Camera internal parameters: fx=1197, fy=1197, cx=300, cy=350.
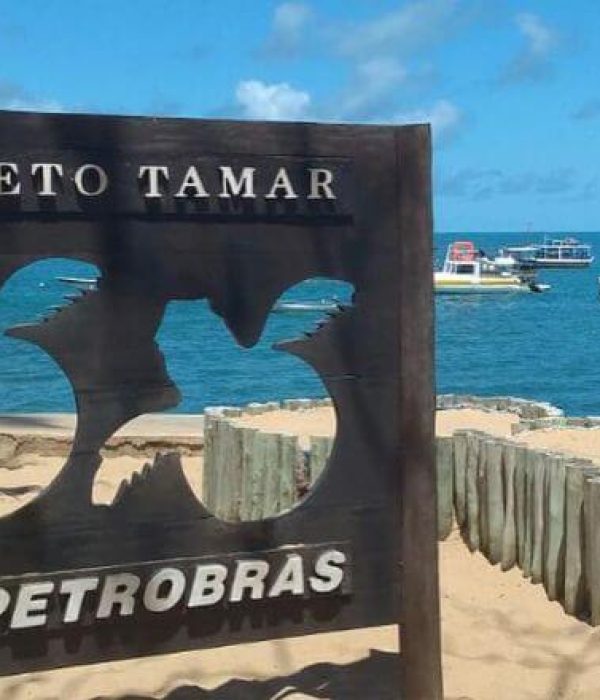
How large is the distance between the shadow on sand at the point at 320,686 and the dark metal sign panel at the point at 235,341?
0.49 metres

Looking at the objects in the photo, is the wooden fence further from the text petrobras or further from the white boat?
the white boat

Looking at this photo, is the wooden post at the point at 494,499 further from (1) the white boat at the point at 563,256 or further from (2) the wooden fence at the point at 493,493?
(1) the white boat at the point at 563,256

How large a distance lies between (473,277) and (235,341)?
77359mm

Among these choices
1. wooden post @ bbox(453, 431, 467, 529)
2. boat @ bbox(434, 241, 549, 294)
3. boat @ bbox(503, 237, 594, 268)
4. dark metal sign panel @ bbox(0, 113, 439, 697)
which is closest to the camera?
dark metal sign panel @ bbox(0, 113, 439, 697)

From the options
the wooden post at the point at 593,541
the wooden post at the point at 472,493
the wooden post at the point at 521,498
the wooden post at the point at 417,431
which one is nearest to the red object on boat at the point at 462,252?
the wooden post at the point at 472,493

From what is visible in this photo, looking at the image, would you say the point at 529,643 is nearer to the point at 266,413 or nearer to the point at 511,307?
the point at 266,413

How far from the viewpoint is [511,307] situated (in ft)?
246

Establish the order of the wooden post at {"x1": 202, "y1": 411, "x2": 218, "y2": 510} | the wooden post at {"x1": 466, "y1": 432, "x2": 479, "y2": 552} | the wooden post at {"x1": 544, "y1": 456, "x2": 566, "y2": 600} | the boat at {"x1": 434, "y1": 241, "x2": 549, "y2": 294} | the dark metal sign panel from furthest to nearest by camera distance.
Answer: the boat at {"x1": 434, "y1": 241, "x2": 549, "y2": 294} → the wooden post at {"x1": 202, "y1": 411, "x2": 218, "y2": 510} → the wooden post at {"x1": 466, "y1": 432, "x2": 479, "y2": 552} → the wooden post at {"x1": 544, "y1": 456, "x2": 566, "y2": 600} → the dark metal sign panel

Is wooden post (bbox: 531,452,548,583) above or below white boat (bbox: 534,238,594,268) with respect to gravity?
below

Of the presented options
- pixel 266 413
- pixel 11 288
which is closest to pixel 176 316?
pixel 11 288

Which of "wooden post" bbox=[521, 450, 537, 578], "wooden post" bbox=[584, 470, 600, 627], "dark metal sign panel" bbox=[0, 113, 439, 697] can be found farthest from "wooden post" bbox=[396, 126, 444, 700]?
"wooden post" bbox=[521, 450, 537, 578]

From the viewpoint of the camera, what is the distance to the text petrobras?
4.12 meters

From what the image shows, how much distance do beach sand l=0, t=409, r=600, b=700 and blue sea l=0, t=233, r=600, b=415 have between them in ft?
25.4

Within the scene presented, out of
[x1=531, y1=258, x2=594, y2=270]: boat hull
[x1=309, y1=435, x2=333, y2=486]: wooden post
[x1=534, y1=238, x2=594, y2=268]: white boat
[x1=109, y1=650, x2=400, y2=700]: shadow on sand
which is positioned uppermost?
[x1=534, y1=238, x2=594, y2=268]: white boat
